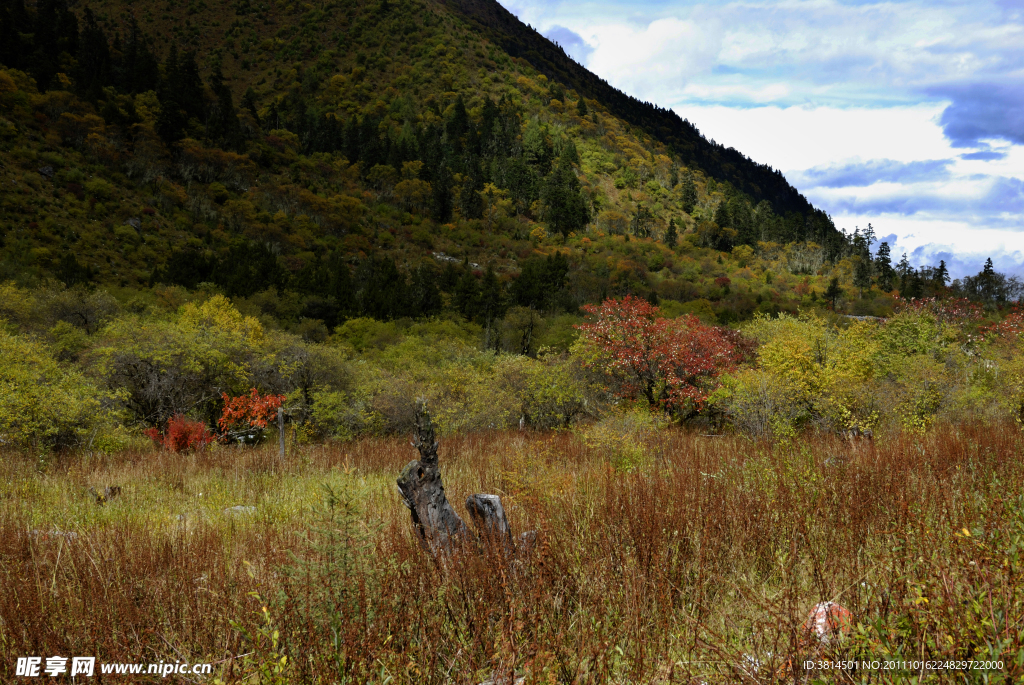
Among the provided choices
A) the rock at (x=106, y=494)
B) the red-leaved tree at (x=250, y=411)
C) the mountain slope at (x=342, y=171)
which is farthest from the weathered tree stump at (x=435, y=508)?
the mountain slope at (x=342, y=171)

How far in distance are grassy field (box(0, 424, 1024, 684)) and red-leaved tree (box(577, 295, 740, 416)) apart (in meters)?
8.76

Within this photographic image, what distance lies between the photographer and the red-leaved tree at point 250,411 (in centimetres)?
1551

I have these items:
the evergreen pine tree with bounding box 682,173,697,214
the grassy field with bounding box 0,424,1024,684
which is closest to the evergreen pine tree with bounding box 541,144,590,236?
the evergreen pine tree with bounding box 682,173,697,214

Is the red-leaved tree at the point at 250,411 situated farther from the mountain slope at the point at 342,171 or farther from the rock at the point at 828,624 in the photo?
the mountain slope at the point at 342,171

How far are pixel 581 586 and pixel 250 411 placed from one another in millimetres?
15862

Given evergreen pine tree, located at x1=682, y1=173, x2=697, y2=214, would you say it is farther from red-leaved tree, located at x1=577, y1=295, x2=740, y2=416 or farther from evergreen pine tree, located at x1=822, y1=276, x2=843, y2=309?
red-leaved tree, located at x1=577, y1=295, x2=740, y2=416

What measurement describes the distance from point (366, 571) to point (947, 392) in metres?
13.2

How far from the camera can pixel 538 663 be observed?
2125 mm

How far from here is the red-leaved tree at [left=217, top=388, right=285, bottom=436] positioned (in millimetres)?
15508

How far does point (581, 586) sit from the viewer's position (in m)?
3.00

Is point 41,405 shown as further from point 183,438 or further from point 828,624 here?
point 828,624

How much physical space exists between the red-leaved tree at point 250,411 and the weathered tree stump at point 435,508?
1304 cm

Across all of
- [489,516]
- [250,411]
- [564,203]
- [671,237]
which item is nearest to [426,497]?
[489,516]

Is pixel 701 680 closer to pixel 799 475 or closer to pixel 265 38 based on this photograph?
pixel 799 475
